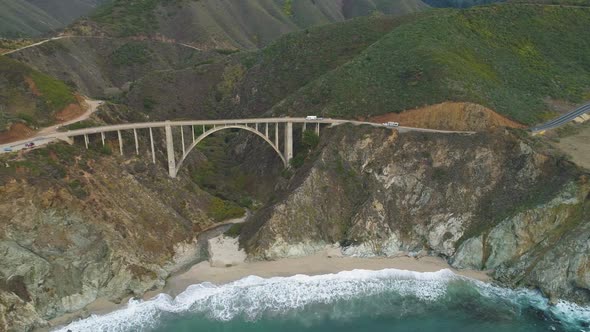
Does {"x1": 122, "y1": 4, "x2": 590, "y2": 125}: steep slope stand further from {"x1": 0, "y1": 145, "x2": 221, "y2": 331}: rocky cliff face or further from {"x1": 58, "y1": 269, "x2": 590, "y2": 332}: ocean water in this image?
{"x1": 0, "y1": 145, "x2": 221, "y2": 331}: rocky cliff face

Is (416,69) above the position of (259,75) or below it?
below

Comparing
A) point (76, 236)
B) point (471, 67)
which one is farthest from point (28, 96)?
point (471, 67)

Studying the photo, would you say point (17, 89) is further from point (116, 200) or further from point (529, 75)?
point (529, 75)

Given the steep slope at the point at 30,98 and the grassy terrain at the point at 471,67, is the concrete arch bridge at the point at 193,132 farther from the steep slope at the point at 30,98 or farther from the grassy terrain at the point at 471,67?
the steep slope at the point at 30,98

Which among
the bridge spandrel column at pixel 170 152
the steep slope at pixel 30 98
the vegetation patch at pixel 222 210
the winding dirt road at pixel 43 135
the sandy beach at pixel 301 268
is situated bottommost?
the sandy beach at pixel 301 268

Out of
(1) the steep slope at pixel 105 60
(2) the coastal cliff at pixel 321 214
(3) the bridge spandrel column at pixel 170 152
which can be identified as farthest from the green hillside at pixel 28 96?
(1) the steep slope at pixel 105 60

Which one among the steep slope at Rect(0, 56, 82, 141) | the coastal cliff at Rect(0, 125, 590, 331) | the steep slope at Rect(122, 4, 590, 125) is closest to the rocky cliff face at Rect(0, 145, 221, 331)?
the coastal cliff at Rect(0, 125, 590, 331)

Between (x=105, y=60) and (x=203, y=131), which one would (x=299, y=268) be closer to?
(x=203, y=131)
